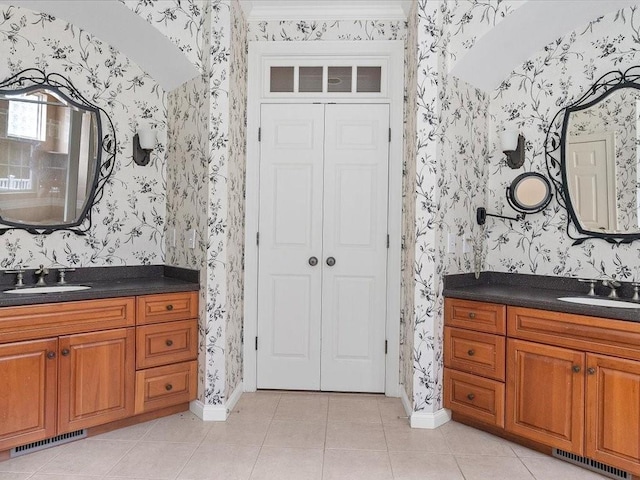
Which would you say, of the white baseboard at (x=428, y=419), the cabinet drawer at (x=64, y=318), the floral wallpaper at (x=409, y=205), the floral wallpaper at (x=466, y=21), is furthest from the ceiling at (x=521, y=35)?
the cabinet drawer at (x=64, y=318)

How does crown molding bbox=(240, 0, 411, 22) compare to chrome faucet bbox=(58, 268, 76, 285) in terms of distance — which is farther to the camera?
crown molding bbox=(240, 0, 411, 22)

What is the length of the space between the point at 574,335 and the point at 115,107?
313 centimetres

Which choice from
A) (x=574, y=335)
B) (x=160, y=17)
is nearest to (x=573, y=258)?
(x=574, y=335)

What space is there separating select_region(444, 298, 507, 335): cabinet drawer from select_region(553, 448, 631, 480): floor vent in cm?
67

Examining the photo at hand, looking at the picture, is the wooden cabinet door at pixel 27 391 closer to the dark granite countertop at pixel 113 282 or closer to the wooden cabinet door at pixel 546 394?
the dark granite countertop at pixel 113 282

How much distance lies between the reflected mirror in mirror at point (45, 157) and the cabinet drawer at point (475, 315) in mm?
2452

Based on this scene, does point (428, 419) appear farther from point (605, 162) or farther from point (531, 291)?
point (605, 162)

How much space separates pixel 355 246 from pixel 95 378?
6.13 ft

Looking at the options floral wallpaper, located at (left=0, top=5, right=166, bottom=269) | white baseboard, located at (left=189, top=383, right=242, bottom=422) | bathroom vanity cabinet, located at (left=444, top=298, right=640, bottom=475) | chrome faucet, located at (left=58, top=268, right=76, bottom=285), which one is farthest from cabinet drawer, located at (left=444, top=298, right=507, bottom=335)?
chrome faucet, located at (left=58, top=268, right=76, bottom=285)

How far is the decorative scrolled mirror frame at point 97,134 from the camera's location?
263 centimetres

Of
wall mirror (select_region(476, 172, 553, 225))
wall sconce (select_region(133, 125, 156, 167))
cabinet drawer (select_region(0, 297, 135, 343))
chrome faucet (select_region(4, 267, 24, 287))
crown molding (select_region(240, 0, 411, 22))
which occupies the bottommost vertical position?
cabinet drawer (select_region(0, 297, 135, 343))

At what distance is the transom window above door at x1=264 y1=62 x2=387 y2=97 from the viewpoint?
326 cm

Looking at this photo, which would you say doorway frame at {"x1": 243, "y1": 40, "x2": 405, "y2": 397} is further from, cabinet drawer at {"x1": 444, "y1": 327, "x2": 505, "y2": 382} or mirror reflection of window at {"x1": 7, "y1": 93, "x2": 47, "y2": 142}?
mirror reflection of window at {"x1": 7, "y1": 93, "x2": 47, "y2": 142}

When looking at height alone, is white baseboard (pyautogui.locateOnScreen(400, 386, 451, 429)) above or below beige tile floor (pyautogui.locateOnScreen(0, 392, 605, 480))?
above
